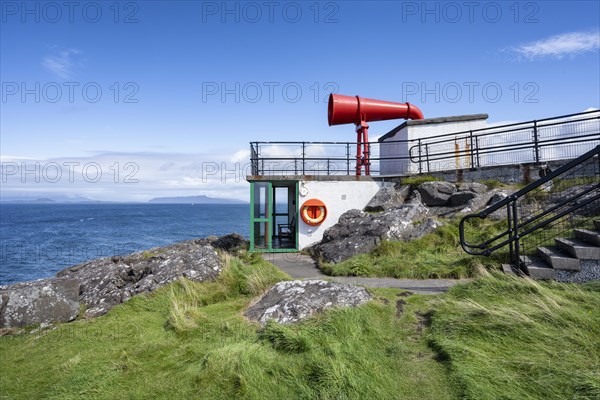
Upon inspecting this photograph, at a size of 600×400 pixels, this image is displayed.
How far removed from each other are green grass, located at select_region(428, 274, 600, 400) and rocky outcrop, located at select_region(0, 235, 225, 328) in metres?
5.75

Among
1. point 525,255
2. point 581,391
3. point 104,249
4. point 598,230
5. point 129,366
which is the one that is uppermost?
point 598,230

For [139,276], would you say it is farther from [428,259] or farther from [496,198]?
[496,198]

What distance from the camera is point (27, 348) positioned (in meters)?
5.62

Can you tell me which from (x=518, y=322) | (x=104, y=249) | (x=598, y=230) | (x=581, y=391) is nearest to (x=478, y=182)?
(x=598, y=230)

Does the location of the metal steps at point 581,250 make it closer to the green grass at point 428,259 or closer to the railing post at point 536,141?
the green grass at point 428,259

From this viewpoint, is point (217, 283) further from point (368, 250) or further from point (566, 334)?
point (566, 334)

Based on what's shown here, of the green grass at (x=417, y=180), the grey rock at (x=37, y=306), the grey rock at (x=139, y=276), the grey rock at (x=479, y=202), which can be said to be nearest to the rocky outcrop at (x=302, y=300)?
the grey rock at (x=139, y=276)

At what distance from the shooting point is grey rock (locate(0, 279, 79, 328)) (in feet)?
21.6

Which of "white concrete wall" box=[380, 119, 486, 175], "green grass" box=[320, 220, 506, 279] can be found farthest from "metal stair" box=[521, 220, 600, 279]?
"white concrete wall" box=[380, 119, 486, 175]

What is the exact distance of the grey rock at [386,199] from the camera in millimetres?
13422

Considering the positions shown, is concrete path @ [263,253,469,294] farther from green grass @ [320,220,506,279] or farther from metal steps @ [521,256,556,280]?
metal steps @ [521,256,556,280]

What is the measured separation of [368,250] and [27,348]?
25.7ft

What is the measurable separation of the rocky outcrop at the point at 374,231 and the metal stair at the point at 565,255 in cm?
382

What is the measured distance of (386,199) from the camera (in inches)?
537
